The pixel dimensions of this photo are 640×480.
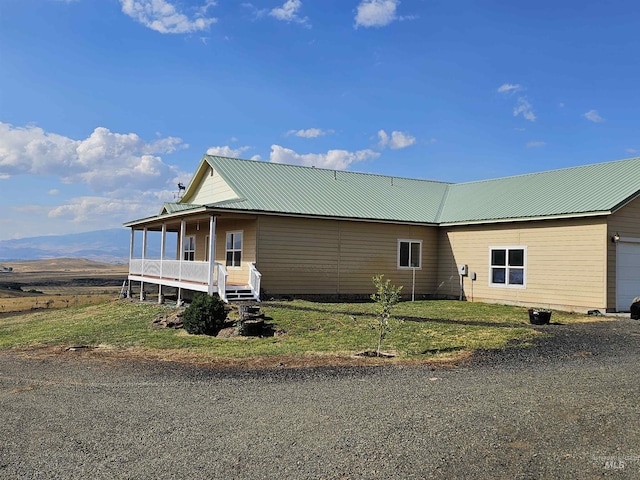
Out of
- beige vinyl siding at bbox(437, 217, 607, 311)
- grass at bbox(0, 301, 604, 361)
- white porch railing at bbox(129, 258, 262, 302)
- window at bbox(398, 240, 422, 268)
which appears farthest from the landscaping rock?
beige vinyl siding at bbox(437, 217, 607, 311)

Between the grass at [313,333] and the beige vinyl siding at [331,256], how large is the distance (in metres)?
2.05

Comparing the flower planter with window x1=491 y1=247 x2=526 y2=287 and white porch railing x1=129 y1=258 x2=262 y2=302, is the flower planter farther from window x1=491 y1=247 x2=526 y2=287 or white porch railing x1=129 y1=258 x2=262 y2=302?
white porch railing x1=129 y1=258 x2=262 y2=302

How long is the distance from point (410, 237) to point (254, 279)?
7263mm

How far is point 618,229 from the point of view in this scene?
1798 centimetres

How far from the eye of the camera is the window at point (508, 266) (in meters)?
20.5

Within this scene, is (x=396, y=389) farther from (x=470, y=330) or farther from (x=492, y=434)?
(x=470, y=330)

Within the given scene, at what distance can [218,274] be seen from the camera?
19.2 m

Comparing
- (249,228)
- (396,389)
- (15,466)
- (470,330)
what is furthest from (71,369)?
(249,228)

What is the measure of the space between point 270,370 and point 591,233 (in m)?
12.8

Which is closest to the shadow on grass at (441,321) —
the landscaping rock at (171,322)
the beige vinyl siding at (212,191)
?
the landscaping rock at (171,322)

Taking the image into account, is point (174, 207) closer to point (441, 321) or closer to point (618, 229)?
point (441, 321)

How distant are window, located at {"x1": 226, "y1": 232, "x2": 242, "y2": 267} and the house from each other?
0.14 ft

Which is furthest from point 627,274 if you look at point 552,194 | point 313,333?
point 313,333

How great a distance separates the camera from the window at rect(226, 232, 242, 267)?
71.8ft
